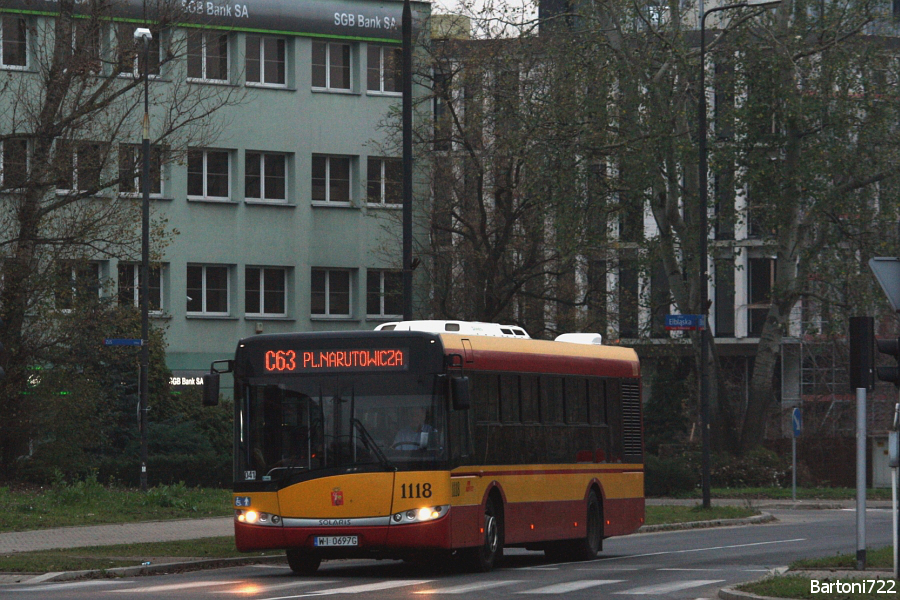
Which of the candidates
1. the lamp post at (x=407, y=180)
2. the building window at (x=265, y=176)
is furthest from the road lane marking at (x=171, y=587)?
the building window at (x=265, y=176)

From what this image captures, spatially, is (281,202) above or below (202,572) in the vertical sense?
above

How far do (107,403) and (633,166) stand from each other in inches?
581

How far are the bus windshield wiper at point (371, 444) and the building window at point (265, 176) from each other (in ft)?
133

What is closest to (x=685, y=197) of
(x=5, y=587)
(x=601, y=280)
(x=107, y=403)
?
(x=601, y=280)

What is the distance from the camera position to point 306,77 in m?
58.9

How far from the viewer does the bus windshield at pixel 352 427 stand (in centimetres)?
1828

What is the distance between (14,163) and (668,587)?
24051mm

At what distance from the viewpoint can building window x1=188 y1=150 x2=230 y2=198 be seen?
188ft

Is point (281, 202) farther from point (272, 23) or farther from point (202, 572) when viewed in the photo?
point (202, 572)

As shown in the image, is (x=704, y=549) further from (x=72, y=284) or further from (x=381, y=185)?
(x=381, y=185)

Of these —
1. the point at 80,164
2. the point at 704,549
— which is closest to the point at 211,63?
the point at 80,164

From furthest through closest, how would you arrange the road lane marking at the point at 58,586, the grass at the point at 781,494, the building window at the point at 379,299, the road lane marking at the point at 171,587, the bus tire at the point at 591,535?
the building window at the point at 379,299 → the grass at the point at 781,494 → the bus tire at the point at 591,535 → the road lane marking at the point at 58,586 → the road lane marking at the point at 171,587

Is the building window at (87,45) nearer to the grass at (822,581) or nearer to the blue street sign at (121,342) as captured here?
the blue street sign at (121,342)

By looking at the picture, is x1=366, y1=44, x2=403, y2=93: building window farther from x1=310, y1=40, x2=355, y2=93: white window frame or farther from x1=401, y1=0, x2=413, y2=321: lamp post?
x1=401, y1=0, x2=413, y2=321: lamp post
